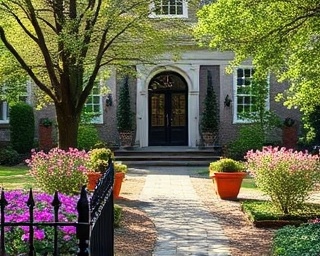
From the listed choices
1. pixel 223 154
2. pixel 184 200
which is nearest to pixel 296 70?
pixel 184 200

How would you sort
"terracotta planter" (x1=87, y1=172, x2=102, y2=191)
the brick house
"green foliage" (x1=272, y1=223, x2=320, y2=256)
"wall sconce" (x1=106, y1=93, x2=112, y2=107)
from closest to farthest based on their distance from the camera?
1. "green foliage" (x1=272, y1=223, x2=320, y2=256)
2. "terracotta planter" (x1=87, y1=172, x2=102, y2=191)
3. "wall sconce" (x1=106, y1=93, x2=112, y2=107)
4. the brick house

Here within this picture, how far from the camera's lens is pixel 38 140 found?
24.4 metres

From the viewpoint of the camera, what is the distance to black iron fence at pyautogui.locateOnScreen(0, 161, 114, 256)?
11.0 ft

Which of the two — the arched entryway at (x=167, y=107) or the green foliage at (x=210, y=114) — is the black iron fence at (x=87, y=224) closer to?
the green foliage at (x=210, y=114)

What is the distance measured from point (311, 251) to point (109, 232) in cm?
242

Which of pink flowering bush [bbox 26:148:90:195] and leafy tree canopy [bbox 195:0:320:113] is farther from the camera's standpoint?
pink flowering bush [bbox 26:148:90:195]

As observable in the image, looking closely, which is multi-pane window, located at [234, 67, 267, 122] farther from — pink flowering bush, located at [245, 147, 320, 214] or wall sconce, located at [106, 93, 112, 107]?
pink flowering bush, located at [245, 147, 320, 214]

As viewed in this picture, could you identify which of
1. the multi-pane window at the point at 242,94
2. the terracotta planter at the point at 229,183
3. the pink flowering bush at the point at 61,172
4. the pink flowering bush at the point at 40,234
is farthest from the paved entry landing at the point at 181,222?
the multi-pane window at the point at 242,94

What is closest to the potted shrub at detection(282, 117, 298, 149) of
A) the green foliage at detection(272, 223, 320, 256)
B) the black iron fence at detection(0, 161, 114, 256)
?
the green foliage at detection(272, 223, 320, 256)

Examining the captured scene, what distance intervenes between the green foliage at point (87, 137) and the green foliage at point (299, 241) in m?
14.8

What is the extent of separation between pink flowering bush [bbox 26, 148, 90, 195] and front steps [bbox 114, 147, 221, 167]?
1103 centimetres

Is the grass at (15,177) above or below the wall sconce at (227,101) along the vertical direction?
below

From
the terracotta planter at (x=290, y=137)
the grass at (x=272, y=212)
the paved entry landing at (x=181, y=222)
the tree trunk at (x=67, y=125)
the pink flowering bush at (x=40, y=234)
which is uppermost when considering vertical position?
the tree trunk at (x=67, y=125)

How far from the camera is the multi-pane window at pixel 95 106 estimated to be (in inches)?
981
